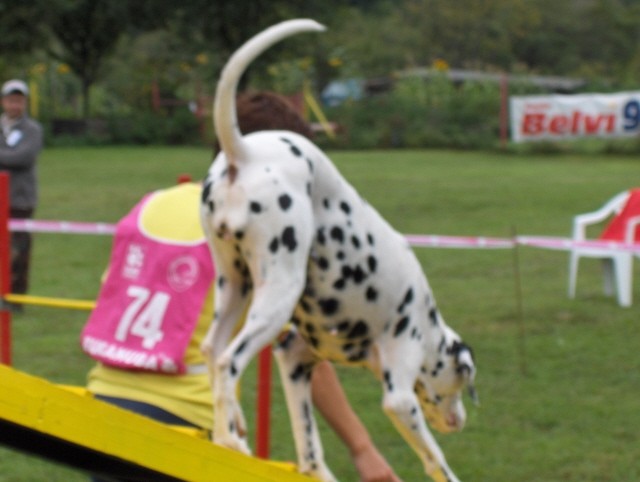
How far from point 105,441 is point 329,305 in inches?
34.1

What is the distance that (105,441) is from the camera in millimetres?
2975

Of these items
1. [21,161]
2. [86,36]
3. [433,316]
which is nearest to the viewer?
[433,316]

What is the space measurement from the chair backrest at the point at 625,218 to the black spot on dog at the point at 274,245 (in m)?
7.64

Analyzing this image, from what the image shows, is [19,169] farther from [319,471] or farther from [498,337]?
[319,471]

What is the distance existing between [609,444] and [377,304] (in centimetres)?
315

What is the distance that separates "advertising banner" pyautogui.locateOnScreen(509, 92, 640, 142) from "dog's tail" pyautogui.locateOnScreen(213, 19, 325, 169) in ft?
86.5

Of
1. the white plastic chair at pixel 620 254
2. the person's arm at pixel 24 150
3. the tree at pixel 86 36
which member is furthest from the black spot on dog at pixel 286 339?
the tree at pixel 86 36

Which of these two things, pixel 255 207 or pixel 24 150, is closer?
pixel 255 207

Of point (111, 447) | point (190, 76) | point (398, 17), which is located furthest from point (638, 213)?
point (398, 17)

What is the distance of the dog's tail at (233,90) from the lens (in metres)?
3.34

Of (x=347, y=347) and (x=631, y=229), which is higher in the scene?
(x=347, y=347)

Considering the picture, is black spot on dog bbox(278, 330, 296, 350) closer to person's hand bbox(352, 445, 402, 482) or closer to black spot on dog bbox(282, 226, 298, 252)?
person's hand bbox(352, 445, 402, 482)

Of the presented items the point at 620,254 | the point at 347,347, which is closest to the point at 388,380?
the point at 347,347

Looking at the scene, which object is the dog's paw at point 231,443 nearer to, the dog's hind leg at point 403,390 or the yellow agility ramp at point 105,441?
the yellow agility ramp at point 105,441
